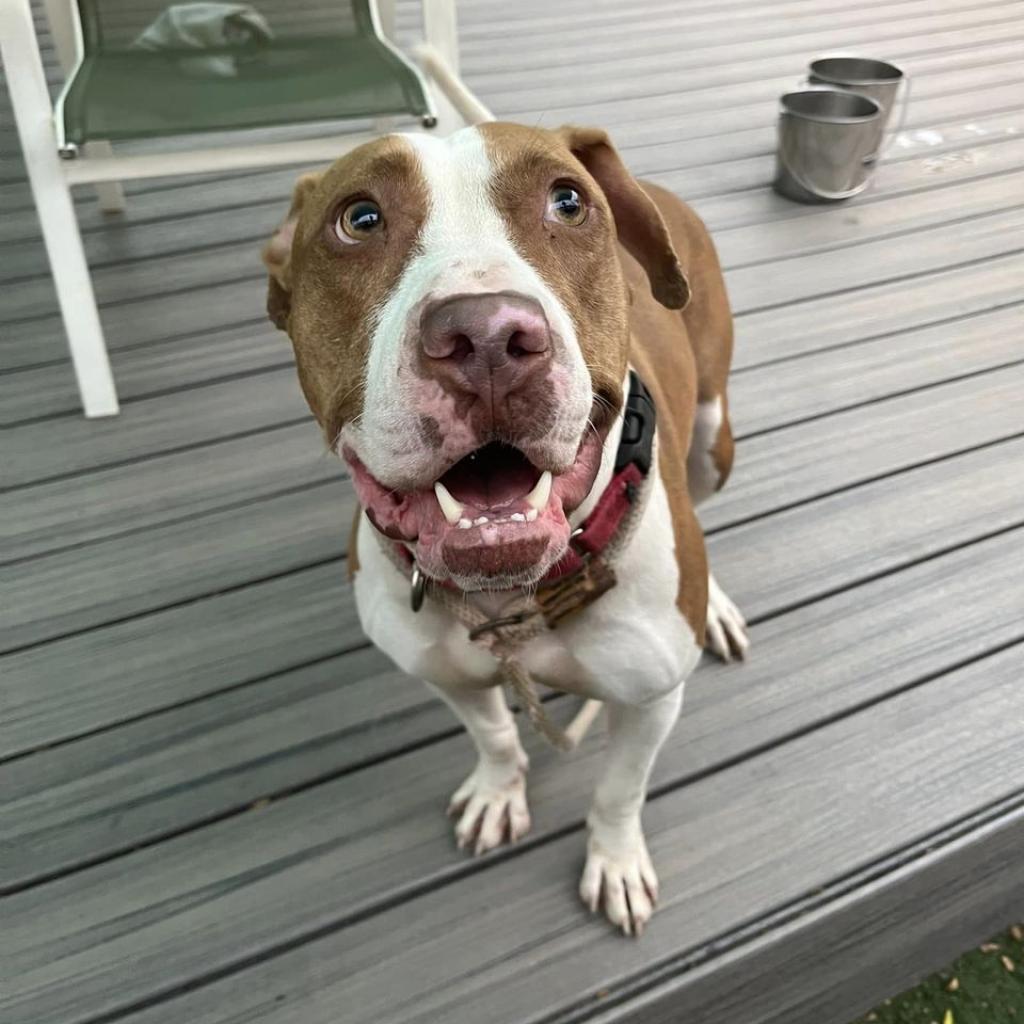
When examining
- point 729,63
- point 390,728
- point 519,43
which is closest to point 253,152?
point 390,728

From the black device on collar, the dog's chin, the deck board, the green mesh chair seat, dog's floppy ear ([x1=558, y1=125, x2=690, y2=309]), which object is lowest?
the deck board

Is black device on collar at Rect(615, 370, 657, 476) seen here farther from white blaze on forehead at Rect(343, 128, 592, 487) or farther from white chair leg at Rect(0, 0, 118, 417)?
white chair leg at Rect(0, 0, 118, 417)

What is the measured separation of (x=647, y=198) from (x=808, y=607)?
103 cm

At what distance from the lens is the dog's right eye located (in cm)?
108

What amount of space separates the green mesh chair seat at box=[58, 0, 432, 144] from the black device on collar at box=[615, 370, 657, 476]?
1.50 meters

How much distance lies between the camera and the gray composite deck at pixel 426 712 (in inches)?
59.5

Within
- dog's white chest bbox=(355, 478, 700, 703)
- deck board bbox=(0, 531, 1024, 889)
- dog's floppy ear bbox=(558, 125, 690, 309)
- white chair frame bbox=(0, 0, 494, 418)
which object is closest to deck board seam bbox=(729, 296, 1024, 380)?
deck board bbox=(0, 531, 1024, 889)

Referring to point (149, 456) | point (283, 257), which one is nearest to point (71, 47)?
point (149, 456)

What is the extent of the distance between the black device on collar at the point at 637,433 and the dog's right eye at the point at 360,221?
1.22 ft

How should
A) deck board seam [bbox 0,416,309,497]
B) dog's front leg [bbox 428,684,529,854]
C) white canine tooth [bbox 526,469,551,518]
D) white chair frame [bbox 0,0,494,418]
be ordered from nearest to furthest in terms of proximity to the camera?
white canine tooth [bbox 526,469,551,518] → dog's front leg [bbox 428,684,529,854] → white chair frame [bbox 0,0,494,418] → deck board seam [bbox 0,416,309,497]

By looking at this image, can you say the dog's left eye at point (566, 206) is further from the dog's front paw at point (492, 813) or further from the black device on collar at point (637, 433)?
the dog's front paw at point (492, 813)

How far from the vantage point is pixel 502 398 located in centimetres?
91

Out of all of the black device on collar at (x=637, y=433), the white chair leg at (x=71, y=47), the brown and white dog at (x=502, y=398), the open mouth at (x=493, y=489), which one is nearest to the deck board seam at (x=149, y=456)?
the white chair leg at (x=71, y=47)

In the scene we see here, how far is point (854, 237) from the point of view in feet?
10.6
